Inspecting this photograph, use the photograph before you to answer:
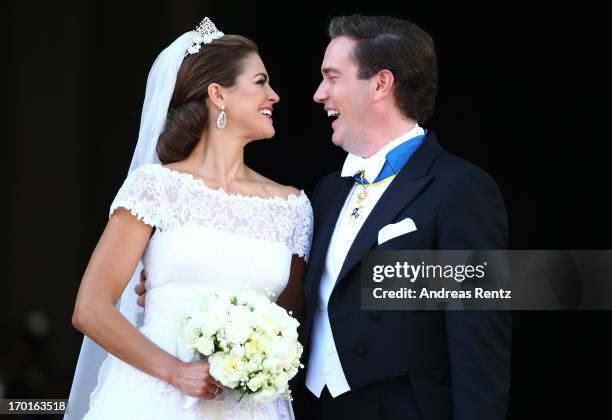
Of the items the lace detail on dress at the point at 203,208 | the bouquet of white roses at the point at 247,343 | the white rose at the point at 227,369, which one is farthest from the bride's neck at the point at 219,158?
the white rose at the point at 227,369

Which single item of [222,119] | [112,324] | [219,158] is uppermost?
[222,119]

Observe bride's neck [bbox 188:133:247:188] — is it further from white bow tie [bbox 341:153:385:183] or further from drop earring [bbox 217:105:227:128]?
white bow tie [bbox 341:153:385:183]

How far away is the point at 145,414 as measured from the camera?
11.3 feet

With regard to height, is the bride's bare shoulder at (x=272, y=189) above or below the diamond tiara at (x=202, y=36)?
below

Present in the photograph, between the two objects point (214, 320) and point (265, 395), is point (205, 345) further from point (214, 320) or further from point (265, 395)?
point (265, 395)

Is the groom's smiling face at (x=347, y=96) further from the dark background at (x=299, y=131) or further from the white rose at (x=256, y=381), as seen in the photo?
the dark background at (x=299, y=131)

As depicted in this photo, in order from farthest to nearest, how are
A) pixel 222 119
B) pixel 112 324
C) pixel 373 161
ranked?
1. pixel 222 119
2. pixel 373 161
3. pixel 112 324

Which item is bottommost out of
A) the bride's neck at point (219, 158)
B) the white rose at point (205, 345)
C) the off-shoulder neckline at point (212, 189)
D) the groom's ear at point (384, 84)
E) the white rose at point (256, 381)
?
the white rose at point (256, 381)

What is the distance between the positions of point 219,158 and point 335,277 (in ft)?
2.17

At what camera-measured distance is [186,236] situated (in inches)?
141

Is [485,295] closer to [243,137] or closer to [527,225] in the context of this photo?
[243,137]

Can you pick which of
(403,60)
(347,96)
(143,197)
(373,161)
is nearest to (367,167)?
(373,161)

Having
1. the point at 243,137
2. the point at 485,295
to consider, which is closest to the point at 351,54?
the point at 243,137

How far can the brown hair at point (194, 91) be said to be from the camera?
12.6 feet
